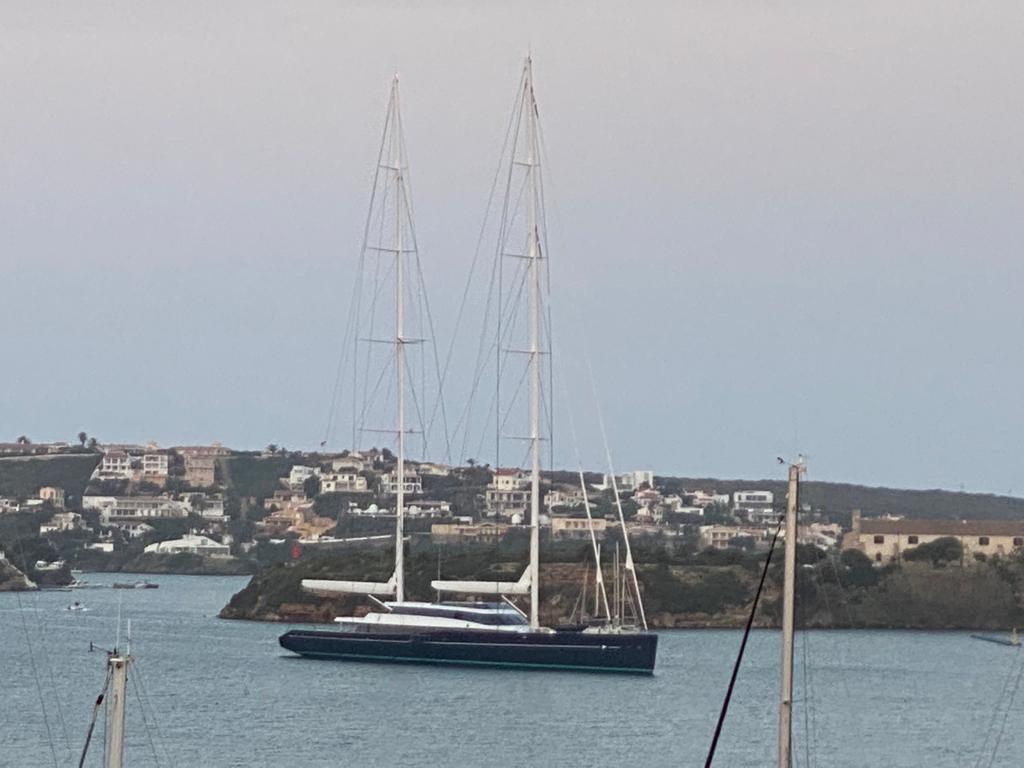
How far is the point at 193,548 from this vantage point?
15862 cm

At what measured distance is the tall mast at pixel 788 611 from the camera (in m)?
24.0

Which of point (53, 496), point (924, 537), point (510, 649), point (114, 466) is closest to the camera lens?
point (510, 649)

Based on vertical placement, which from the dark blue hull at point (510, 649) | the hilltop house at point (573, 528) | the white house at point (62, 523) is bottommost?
the dark blue hull at point (510, 649)

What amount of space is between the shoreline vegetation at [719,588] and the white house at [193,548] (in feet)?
186

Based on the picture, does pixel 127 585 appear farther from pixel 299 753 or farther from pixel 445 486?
pixel 299 753

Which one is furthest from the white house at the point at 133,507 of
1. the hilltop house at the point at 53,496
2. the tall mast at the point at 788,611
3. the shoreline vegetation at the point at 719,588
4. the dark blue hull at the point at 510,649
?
the tall mast at the point at 788,611

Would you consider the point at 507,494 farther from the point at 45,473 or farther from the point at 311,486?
the point at 45,473

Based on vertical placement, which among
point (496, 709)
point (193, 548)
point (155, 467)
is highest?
point (155, 467)

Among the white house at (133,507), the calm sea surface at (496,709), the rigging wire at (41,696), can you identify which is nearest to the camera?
the rigging wire at (41,696)

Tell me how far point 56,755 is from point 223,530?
125 m

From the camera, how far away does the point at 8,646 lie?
2953 inches

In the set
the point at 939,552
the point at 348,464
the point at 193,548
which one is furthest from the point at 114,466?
the point at 939,552

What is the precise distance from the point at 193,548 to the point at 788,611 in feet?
449

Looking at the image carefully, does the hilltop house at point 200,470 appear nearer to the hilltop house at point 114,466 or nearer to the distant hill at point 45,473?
the hilltop house at point 114,466
